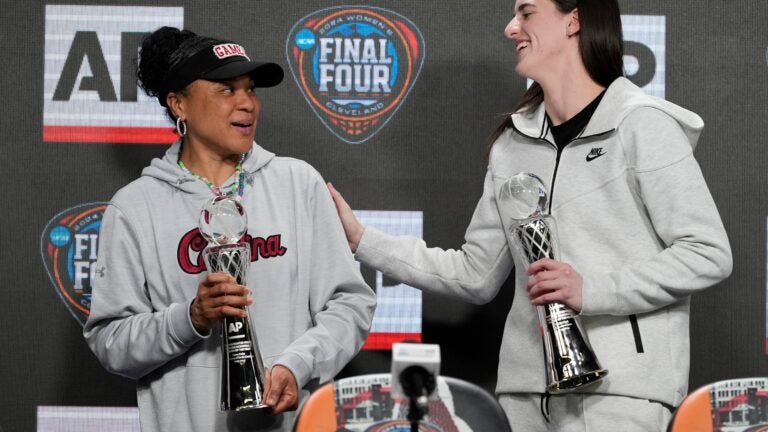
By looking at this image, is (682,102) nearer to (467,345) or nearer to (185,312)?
(467,345)

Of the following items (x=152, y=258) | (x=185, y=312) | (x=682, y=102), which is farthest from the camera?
(x=682, y=102)

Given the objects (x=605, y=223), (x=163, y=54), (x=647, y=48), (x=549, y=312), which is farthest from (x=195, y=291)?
(x=647, y=48)

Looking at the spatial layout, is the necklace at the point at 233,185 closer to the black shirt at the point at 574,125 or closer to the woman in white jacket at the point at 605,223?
the woman in white jacket at the point at 605,223

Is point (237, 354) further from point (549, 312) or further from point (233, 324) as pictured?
point (549, 312)

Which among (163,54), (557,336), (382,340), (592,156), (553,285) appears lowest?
(382,340)

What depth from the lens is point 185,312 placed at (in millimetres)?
1978

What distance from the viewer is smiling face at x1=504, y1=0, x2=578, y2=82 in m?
2.24

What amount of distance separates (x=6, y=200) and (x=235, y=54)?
104 centimetres

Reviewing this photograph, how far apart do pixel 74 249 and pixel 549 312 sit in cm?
155

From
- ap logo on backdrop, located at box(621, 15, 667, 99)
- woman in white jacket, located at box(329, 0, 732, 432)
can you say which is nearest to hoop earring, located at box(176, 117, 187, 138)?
woman in white jacket, located at box(329, 0, 732, 432)

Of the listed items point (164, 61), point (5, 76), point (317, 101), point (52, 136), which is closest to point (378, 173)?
point (317, 101)

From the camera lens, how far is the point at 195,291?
2123mm

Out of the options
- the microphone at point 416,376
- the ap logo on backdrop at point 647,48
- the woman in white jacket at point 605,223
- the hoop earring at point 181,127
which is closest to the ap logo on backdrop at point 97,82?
the hoop earring at point 181,127

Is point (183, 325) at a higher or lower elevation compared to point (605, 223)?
lower
